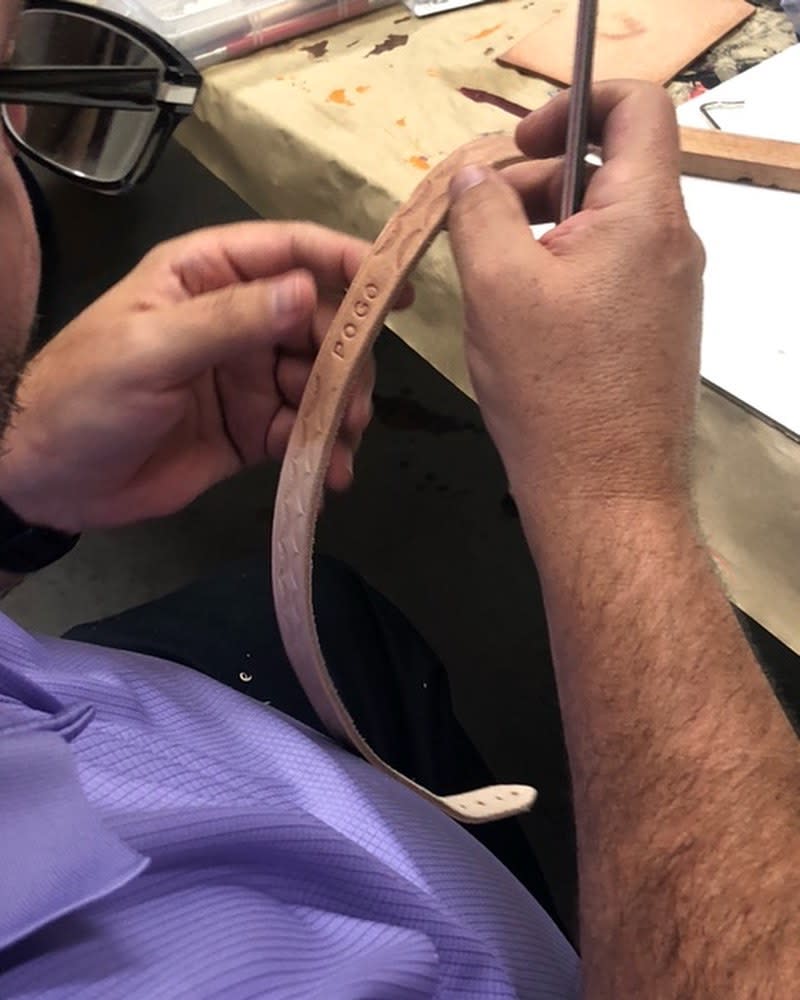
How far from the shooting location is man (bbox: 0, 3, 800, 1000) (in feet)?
1.06

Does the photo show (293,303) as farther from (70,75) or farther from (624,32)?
(624,32)

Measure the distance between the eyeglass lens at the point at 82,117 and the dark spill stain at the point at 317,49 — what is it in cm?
12

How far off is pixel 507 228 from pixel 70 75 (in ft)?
1.09

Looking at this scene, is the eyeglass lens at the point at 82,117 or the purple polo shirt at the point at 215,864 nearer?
the purple polo shirt at the point at 215,864

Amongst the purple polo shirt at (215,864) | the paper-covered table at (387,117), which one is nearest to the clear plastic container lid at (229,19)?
the paper-covered table at (387,117)

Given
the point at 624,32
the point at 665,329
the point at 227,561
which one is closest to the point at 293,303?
the point at 665,329

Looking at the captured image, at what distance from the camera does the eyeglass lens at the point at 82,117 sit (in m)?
0.67

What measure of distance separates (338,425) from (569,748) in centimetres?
18

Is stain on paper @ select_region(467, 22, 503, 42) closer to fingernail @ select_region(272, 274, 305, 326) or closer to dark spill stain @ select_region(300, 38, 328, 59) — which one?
dark spill stain @ select_region(300, 38, 328, 59)

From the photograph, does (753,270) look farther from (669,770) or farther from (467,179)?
(669,770)

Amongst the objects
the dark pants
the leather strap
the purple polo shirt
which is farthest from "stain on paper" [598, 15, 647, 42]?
the purple polo shirt

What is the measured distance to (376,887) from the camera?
0.38 meters

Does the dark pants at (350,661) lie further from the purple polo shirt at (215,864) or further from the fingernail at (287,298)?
the fingernail at (287,298)

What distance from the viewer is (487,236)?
0.41m
